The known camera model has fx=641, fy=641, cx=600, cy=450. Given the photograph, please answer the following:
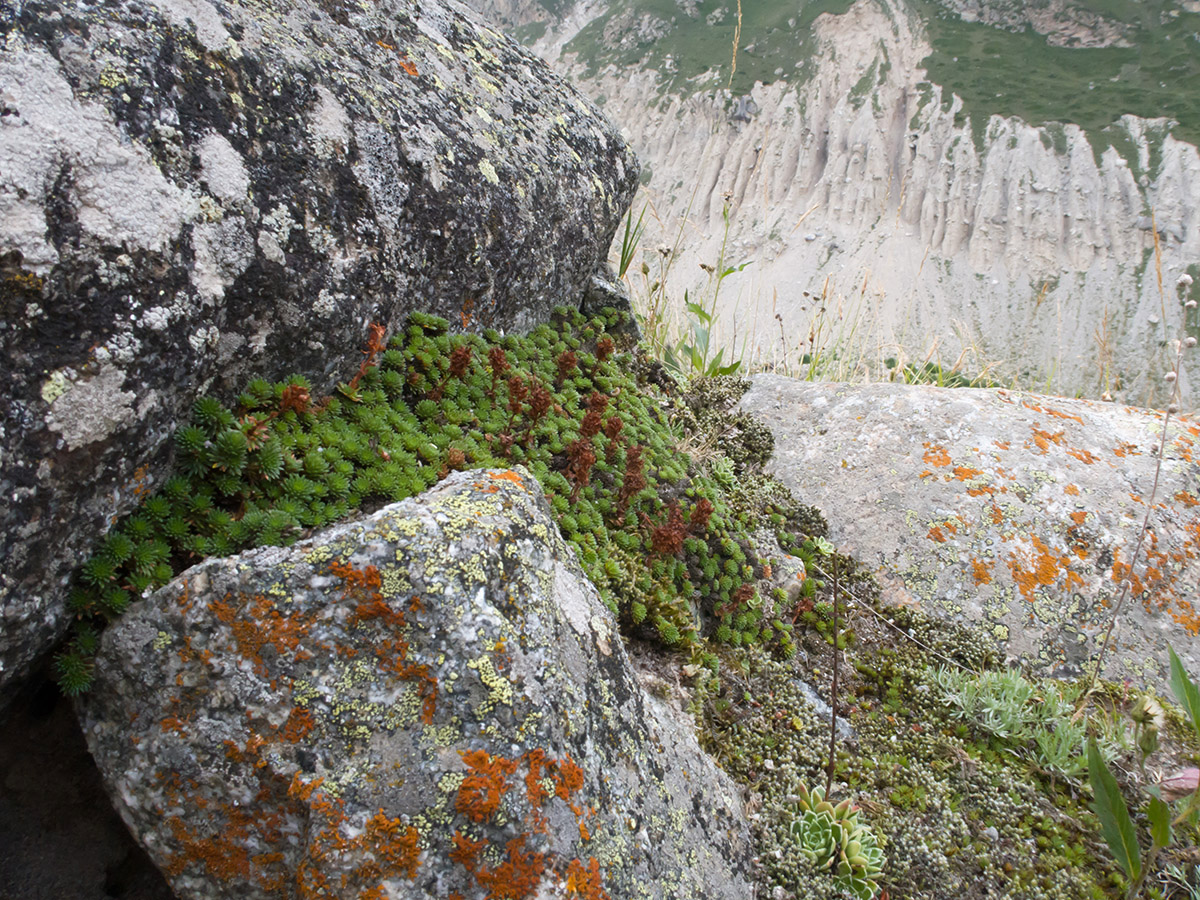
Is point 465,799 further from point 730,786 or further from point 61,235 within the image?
point 61,235

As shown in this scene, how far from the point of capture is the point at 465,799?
2100mm

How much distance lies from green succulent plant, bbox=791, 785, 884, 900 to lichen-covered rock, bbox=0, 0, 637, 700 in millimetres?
3257

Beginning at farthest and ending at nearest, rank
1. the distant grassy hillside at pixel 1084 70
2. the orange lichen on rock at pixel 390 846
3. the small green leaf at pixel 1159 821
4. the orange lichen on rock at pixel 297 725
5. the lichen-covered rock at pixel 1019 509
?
the distant grassy hillside at pixel 1084 70 < the lichen-covered rock at pixel 1019 509 < the small green leaf at pixel 1159 821 < the orange lichen on rock at pixel 297 725 < the orange lichen on rock at pixel 390 846

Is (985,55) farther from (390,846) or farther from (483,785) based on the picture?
(390,846)

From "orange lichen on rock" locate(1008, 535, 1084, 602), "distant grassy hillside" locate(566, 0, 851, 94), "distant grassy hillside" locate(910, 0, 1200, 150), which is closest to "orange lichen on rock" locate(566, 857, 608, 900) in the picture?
"orange lichen on rock" locate(1008, 535, 1084, 602)

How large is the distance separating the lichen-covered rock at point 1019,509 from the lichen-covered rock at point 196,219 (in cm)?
342

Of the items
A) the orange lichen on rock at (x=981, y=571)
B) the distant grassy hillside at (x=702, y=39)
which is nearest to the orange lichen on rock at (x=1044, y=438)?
the orange lichen on rock at (x=981, y=571)

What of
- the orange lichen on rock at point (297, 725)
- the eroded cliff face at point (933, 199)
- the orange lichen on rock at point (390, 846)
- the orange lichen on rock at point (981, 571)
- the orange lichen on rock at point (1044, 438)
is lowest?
the orange lichen on rock at point (390, 846)

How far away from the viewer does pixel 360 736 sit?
86.5 inches

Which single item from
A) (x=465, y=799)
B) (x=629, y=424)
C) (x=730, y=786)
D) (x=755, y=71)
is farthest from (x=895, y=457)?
(x=755, y=71)

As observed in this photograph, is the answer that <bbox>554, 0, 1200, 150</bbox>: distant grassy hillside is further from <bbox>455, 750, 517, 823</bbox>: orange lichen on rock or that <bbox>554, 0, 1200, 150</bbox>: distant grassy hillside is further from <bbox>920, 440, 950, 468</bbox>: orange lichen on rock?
<bbox>455, 750, 517, 823</bbox>: orange lichen on rock

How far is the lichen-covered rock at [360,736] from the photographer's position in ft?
6.81

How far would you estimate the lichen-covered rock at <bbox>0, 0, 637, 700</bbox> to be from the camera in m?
2.11

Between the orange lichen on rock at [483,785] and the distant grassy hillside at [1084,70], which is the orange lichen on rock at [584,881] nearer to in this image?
the orange lichen on rock at [483,785]
